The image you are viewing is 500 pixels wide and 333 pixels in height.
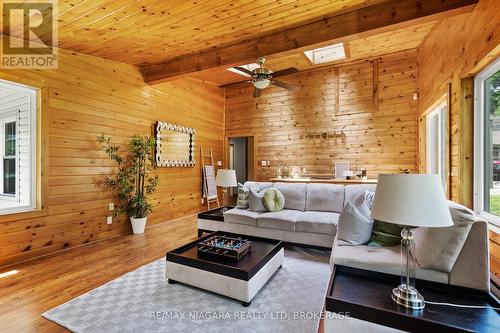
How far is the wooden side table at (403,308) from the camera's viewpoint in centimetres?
128

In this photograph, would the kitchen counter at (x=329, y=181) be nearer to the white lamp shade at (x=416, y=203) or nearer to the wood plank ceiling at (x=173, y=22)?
the wood plank ceiling at (x=173, y=22)

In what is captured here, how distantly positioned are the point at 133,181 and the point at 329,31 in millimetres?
4079

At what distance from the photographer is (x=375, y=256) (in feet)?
6.54

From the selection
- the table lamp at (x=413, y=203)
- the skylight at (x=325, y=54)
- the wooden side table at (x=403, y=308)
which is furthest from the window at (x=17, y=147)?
the skylight at (x=325, y=54)

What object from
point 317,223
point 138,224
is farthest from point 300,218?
point 138,224

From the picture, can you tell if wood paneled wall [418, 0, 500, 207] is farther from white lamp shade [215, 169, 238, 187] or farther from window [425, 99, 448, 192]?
white lamp shade [215, 169, 238, 187]

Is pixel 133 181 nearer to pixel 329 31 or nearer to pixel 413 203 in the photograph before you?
pixel 329 31

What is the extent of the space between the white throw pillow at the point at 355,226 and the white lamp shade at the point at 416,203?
3.51ft

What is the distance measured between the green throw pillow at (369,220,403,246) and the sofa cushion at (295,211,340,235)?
838 millimetres

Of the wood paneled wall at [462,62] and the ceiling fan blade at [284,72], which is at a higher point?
the ceiling fan blade at [284,72]

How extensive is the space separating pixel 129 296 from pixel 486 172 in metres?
3.82

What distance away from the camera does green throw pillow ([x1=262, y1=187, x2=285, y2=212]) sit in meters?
3.84

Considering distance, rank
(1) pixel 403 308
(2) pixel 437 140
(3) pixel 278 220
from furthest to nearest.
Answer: (2) pixel 437 140, (3) pixel 278 220, (1) pixel 403 308

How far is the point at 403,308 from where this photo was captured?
4.55 ft
